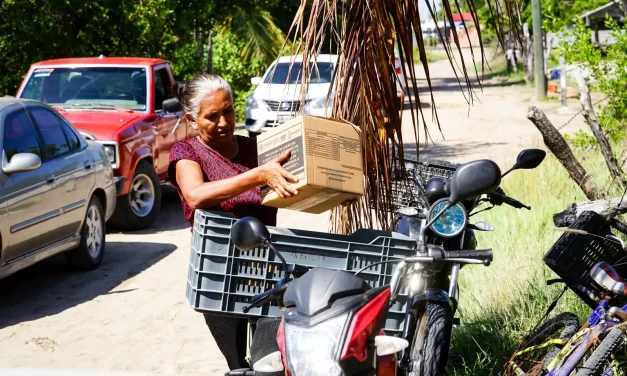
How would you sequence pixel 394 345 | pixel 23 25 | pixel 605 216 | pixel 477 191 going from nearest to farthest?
pixel 394 345
pixel 477 191
pixel 605 216
pixel 23 25

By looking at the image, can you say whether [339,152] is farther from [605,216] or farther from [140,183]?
[140,183]

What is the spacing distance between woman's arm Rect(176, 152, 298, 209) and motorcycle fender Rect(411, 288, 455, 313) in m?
0.93

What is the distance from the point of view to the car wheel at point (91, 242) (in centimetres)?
972

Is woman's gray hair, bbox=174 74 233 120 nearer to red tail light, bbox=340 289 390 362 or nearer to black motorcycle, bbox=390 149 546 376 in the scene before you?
black motorcycle, bbox=390 149 546 376

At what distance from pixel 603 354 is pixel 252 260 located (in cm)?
148

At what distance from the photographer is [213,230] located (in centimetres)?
400

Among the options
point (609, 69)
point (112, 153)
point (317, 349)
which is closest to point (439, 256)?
point (317, 349)

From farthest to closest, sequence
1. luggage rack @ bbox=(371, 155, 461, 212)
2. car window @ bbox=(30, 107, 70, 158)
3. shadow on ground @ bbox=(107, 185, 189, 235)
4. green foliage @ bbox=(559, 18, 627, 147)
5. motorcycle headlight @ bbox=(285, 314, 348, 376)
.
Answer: shadow on ground @ bbox=(107, 185, 189, 235) < green foliage @ bbox=(559, 18, 627, 147) < car window @ bbox=(30, 107, 70, 158) < luggage rack @ bbox=(371, 155, 461, 212) < motorcycle headlight @ bbox=(285, 314, 348, 376)

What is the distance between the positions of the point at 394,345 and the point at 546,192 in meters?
7.87

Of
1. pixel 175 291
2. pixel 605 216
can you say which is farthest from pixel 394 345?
pixel 175 291

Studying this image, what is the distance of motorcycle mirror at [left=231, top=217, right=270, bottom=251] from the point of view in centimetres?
360

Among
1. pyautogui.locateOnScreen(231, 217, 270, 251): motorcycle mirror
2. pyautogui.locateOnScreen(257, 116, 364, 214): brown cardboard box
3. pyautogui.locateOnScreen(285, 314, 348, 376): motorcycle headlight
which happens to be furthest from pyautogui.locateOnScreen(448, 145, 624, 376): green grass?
pyautogui.locateOnScreen(285, 314, 348, 376): motorcycle headlight

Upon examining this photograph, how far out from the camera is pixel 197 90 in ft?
14.6

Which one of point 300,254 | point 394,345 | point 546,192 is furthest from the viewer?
point 546,192
